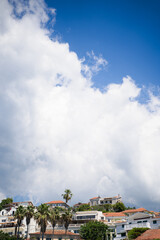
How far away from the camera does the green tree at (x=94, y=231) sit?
6831 centimetres

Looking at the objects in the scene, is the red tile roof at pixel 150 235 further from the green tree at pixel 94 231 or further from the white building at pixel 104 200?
the white building at pixel 104 200

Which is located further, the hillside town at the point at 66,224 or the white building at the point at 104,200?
the white building at the point at 104,200

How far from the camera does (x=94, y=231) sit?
69.0 m

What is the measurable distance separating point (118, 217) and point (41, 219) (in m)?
46.7

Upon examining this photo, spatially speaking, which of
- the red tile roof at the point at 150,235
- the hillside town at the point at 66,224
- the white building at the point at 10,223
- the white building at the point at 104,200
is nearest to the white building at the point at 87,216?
the hillside town at the point at 66,224

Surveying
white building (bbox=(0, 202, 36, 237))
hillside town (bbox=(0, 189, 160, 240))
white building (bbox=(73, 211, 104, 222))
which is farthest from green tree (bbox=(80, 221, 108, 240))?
white building (bbox=(0, 202, 36, 237))

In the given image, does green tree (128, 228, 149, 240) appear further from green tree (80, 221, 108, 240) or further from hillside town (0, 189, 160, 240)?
green tree (80, 221, 108, 240)

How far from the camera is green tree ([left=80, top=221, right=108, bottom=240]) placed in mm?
68312

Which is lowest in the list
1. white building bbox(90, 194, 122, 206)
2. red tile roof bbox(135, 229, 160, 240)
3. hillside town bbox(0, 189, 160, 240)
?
red tile roof bbox(135, 229, 160, 240)

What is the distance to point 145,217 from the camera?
257 ft

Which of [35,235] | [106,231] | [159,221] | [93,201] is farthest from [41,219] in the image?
[93,201]

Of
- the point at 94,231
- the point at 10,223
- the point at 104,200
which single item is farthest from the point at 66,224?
the point at 104,200

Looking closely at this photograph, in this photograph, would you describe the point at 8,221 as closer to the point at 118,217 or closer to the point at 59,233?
the point at 59,233

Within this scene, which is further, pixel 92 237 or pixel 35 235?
pixel 35 235
